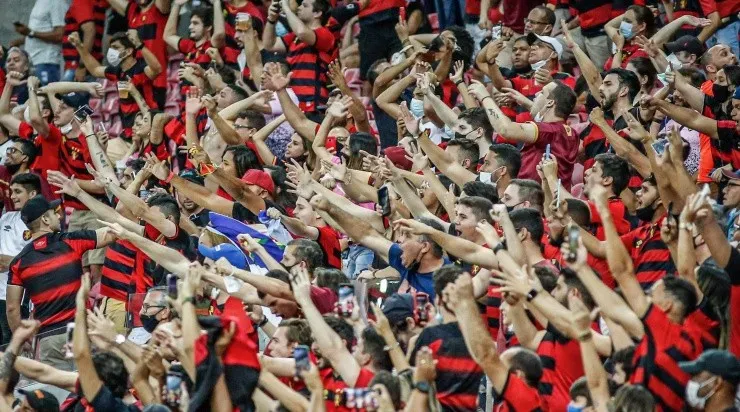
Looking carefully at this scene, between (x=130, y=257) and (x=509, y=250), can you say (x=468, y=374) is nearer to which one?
(x=509, y=250)

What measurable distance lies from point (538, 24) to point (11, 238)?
4972 millimetres

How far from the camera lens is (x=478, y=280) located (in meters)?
9.64

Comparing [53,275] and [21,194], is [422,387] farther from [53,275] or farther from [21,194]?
[21,194]

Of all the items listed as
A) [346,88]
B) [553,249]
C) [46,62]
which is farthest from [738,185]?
[46,62]

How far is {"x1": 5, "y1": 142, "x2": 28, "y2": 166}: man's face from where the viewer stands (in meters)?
14.8

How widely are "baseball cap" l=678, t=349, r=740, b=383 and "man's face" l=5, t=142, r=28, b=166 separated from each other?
883 centimetres

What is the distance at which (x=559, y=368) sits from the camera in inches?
336

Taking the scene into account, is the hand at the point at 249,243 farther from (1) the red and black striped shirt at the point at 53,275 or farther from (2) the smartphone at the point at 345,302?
(1) the red and black striped shirt at the point at 53,275

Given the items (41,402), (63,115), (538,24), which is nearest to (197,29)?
(63,115)

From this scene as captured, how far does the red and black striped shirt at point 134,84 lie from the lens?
16.5 meters

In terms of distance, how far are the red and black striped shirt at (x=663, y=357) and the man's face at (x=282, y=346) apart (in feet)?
7.02

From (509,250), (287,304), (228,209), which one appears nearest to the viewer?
(509,250)

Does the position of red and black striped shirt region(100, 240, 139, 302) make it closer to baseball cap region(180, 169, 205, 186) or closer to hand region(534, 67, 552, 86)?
baseball cap region(180, 169, 205, 186)

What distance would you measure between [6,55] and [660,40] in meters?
8.06
